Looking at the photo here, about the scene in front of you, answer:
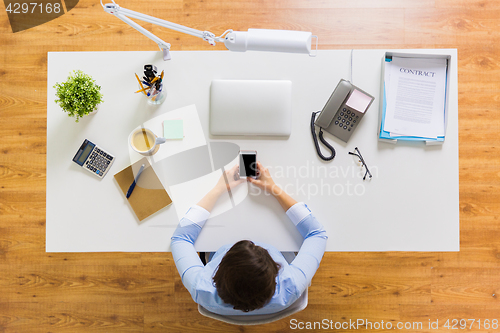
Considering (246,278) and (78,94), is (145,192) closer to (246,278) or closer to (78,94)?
(78,94)

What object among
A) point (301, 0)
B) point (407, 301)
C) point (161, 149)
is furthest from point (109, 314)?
point (301, 0)

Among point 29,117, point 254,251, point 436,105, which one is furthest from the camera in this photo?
point 29,117

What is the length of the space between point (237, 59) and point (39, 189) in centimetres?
129

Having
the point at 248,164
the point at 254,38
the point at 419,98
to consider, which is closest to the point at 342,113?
the point at 419,98

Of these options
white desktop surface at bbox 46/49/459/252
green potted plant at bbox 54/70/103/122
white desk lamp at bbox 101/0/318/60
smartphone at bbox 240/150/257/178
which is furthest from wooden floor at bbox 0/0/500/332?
white desk lamp at bbox 101/0/318/60

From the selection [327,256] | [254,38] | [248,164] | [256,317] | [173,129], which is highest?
[254,38]

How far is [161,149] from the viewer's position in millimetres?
1074

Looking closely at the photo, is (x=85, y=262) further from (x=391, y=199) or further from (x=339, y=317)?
(x=391, y=199)

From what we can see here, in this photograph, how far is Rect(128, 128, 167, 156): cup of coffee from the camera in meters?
1.04

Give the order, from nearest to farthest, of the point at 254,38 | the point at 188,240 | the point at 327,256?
the point at 254,38 < the point at 188,240 < the point at 327,256

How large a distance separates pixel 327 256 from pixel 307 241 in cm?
68

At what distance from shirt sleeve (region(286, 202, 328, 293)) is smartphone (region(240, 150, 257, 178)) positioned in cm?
18

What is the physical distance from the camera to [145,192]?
1065 mm

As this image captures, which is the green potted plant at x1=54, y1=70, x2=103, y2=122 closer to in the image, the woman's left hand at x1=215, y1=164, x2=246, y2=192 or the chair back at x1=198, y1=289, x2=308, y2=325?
the woman's left hand at x1=215, y1=164, x2=246, y2=192
